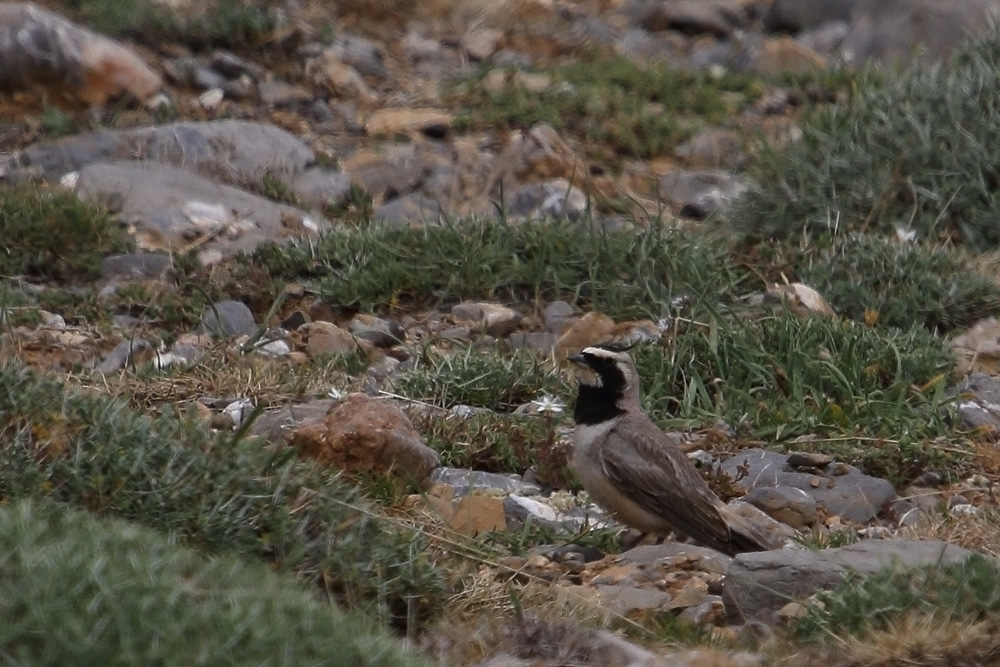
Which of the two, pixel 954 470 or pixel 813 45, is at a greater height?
pixel 954 470

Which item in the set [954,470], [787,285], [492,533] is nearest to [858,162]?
[787,285]

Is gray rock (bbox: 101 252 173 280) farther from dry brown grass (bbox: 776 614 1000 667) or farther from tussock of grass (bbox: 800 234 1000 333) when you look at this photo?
dry brown grass (bbox: 776 614 1000 667)

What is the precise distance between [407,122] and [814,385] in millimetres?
5653

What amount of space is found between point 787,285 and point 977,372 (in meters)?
1.14

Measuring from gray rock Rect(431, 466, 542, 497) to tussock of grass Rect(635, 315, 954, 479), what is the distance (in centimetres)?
88

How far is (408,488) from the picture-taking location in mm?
6480

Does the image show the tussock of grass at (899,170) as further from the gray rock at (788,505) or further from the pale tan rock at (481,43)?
the pale tan rock at (481,43)

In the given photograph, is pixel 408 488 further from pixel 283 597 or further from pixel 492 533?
pixel 283 597

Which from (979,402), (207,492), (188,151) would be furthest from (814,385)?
(188,151)

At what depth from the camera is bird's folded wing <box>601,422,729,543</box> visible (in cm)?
642

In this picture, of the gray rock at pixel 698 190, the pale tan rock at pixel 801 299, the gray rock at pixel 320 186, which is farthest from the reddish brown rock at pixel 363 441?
the gray rock at pixel 698 190

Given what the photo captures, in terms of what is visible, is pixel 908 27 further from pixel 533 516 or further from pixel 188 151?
pixel 533 516

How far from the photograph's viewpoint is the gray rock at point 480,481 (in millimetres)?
6793

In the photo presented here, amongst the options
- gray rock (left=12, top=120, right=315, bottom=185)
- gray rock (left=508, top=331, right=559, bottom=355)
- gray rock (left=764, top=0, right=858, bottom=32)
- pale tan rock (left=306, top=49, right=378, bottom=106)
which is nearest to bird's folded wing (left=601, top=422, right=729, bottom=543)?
gray rock (left=508, top=331, right=559, bottom=355)
